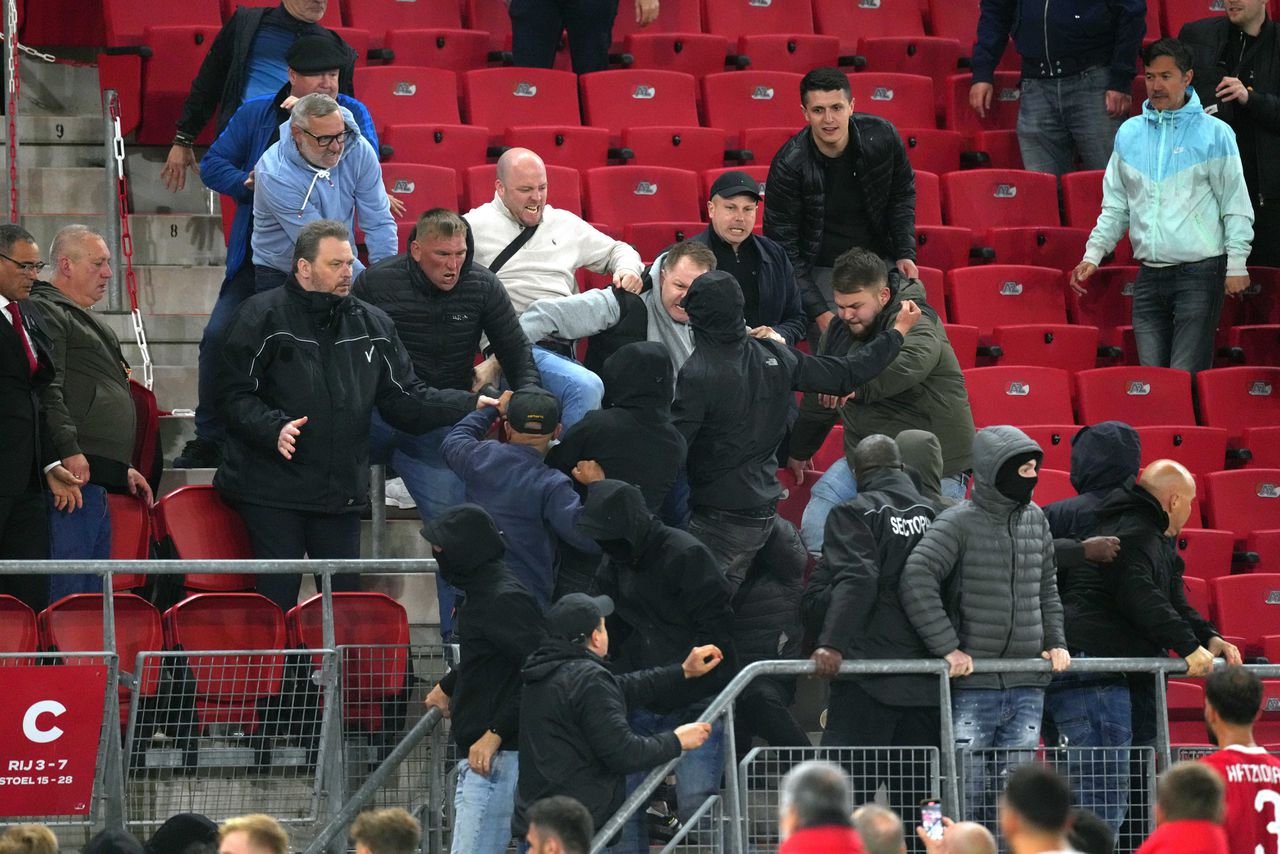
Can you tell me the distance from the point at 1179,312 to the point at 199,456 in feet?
15.5

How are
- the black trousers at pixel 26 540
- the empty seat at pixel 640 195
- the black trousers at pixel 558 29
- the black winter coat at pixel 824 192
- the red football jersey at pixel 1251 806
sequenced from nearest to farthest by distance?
the red football jersey at pixel 1251 806 → the black trousers at pixel 26 540 → the black winter coat at pixel 824 192 → the empty seat at pixel 640 195 → the black trousers at pixel 558 29

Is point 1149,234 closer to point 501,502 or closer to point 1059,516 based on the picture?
point 1059,516

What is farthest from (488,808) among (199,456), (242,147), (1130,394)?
(1130,394)

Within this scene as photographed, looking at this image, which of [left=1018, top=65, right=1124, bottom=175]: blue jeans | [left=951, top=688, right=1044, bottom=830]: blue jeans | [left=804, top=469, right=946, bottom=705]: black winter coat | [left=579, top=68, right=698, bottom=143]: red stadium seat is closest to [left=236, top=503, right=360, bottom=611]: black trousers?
[left=804, top=469, right=946, bottom=705]: black winter coat

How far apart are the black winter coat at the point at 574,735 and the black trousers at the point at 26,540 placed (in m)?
2.01

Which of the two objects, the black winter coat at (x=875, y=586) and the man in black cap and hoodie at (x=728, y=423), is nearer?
the black winter coat at (x=875, y=586)

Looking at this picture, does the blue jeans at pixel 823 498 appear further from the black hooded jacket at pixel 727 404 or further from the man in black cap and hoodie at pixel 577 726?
the man in black cap and hoodie at pixel 577 726

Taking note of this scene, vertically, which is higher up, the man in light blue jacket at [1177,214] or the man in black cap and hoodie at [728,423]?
the man in light blue jacket at [1177,214]

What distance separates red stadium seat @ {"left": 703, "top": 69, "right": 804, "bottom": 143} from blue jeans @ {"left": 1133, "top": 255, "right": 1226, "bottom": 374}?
2.23 metres

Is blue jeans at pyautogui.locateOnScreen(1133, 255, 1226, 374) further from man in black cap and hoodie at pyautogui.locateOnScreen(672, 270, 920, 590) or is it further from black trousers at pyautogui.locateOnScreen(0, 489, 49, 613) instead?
black trousers at pyautogui.locateOnScreen(0, 489, 49, 613)

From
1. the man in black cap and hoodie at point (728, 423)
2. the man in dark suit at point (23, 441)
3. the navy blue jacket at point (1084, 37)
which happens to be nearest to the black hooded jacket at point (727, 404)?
the man in black cap and hoodie at point (728, 423)

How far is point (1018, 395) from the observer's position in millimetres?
9086

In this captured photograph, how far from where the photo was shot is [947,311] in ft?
31.9

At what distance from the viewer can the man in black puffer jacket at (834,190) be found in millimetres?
8414
